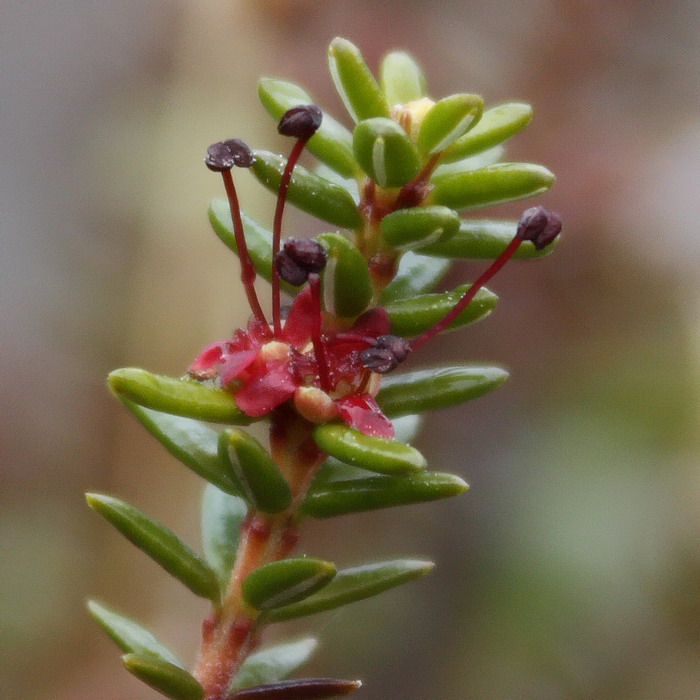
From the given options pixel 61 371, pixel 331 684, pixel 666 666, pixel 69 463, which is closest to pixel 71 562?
pixel 69 463

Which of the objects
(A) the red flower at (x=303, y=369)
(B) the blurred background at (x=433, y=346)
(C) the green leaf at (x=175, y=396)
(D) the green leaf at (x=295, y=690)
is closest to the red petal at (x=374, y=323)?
(A) the red flower at (x=303, y=369)

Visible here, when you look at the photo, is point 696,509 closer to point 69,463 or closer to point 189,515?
point 189,515

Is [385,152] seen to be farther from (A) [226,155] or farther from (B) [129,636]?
(B) [129,636]

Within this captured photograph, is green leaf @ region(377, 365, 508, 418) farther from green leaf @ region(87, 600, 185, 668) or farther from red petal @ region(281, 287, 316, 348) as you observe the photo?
green leaf @ region(87, 600, 185, 668)

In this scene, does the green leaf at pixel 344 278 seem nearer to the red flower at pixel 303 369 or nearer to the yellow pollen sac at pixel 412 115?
the red flower at pixel 303 369

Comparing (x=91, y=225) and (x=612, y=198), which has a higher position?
(x=91, y=225)

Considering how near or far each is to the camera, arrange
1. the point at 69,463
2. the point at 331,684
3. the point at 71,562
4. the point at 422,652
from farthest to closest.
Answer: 1. the point at 69,463
2. the point at 71,562
3. the point at 422,652
4. the point at 331,684

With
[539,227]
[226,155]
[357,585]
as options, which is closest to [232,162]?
[226,155]

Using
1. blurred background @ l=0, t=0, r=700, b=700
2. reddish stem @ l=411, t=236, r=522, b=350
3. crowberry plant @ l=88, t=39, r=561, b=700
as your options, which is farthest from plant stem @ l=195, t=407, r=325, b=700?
blurred background @ l=0, t=0, r=700, b=700

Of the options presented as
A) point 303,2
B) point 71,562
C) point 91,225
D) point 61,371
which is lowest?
point 71,562
